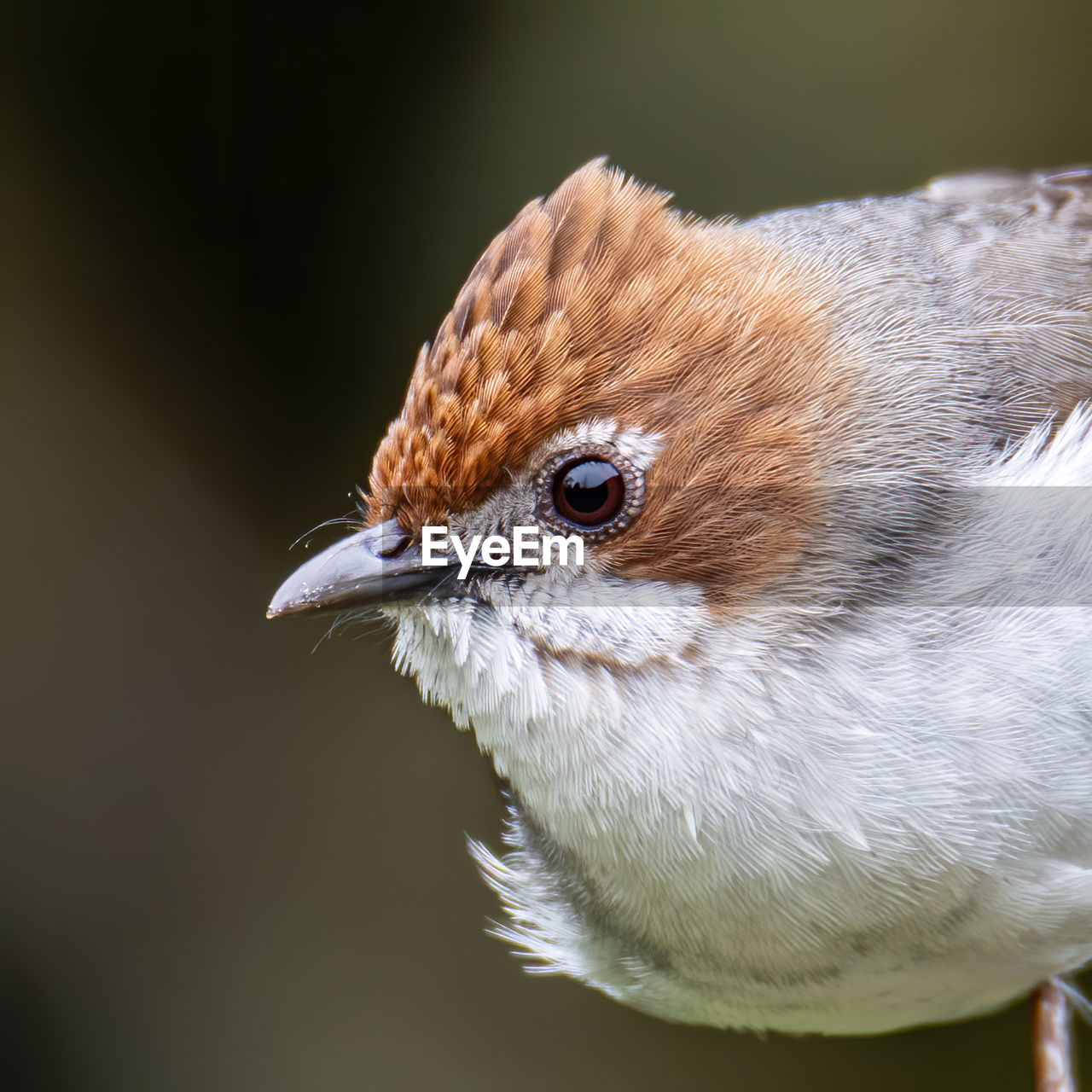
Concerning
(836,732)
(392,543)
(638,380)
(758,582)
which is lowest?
(836,732)

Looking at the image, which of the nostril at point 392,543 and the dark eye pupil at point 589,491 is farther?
the nostril at point 392,543

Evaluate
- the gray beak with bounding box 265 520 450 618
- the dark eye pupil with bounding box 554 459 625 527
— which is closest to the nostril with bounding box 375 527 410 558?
the gray beak with bounding box 265 520 450 618

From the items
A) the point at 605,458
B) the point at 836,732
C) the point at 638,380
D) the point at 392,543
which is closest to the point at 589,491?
the point at 605,458

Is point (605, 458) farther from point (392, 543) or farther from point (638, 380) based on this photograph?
point (392, 543)

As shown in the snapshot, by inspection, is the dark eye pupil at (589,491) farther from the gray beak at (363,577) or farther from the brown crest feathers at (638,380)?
the gray beak at (363,577)

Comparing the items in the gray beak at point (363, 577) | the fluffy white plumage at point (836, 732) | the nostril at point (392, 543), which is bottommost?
the fluffy white plumage at point (836, 732)

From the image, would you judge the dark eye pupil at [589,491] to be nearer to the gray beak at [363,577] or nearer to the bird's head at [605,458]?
the bird's head at [605,458]

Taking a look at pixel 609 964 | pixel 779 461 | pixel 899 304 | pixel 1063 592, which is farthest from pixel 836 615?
pixel 609 964

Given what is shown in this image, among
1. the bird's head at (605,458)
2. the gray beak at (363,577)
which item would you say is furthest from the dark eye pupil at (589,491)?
the gray beak at (363,577)

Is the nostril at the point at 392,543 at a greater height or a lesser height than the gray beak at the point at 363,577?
greater
